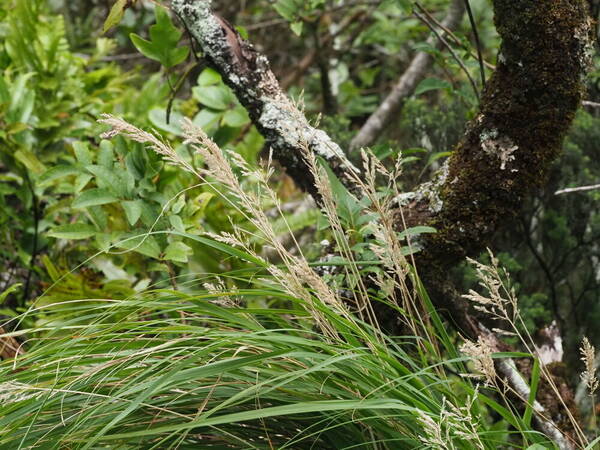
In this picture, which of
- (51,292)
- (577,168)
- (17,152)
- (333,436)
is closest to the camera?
(333,436)

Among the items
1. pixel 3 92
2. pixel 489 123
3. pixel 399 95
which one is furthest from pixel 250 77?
pixel 399 95

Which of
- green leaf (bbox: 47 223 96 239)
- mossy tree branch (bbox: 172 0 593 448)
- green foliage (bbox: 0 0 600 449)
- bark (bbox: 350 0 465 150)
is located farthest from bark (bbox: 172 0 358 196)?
bark (bbox: 350 0 465 150)

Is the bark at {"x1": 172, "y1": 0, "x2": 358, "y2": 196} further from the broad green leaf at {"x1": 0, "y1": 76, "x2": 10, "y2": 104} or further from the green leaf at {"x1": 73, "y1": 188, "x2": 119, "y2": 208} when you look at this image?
the broad green leaf at {"x1": 0, "y1": 76, "x2": 10, "y2": 104}

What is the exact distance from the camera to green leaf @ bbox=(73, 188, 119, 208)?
200 centimetres

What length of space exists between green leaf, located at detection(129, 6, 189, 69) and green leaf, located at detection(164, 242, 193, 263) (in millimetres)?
490

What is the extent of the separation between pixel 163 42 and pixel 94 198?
466 millimetres

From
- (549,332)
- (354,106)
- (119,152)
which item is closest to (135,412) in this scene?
(119,152)

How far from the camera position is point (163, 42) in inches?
83.4

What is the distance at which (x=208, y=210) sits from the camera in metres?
2.40

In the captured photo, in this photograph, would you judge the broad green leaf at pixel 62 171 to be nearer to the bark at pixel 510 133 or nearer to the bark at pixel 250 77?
the bark at pixel 250 77

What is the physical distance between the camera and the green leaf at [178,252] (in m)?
1.98

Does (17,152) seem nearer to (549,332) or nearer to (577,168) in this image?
(549,332)

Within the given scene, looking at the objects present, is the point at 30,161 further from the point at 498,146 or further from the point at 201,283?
the point at 498,146

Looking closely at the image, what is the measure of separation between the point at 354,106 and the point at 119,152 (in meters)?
2.87
